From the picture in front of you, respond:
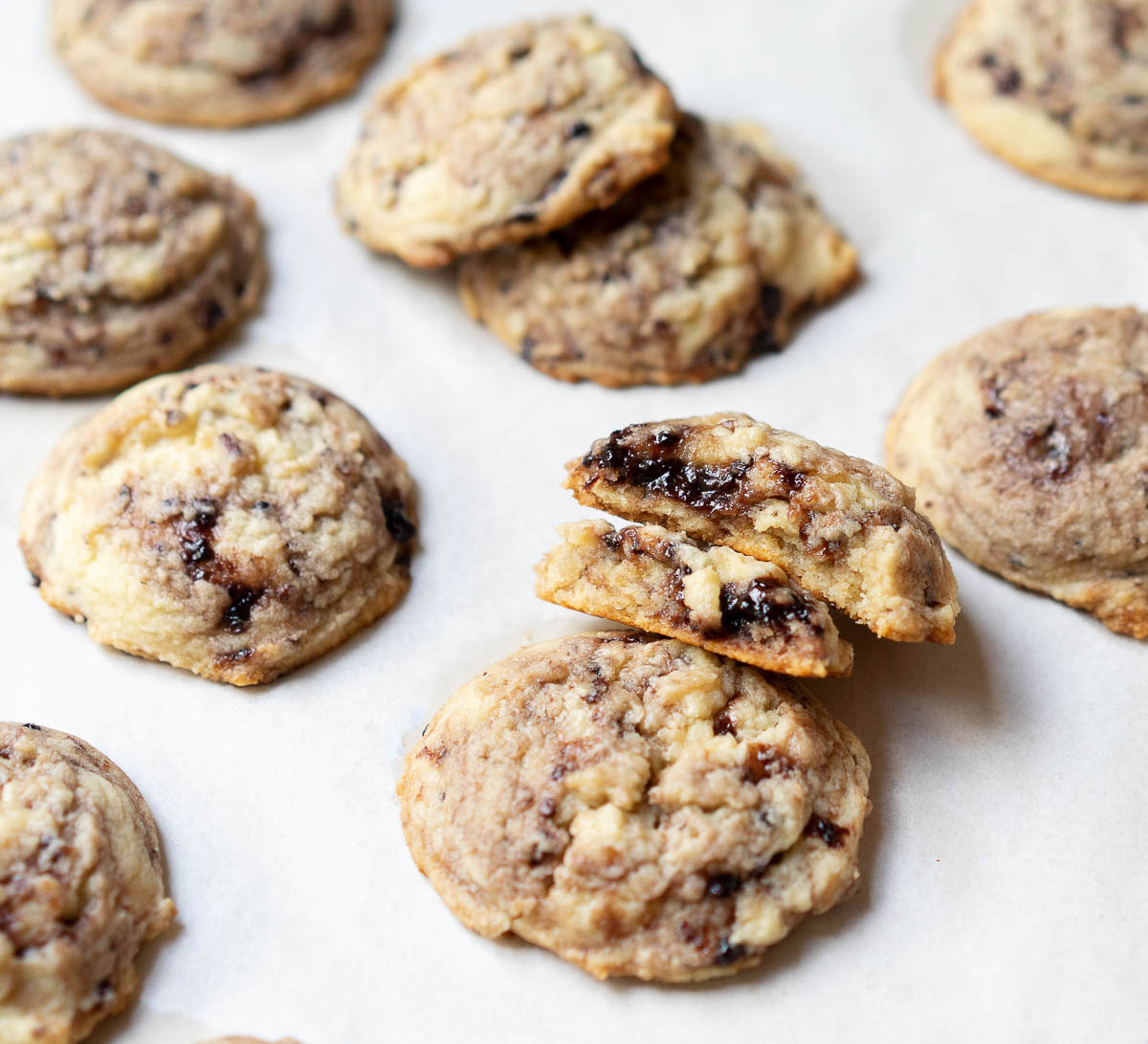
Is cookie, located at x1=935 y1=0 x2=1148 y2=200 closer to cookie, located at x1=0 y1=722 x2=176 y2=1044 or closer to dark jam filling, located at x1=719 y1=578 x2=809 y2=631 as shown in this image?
dark jam filling, located at x1=719 y1=578 x2=809 y2=631

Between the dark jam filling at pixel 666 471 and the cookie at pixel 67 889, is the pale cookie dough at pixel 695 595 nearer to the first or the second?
the dark jam filling at pixel 666 471

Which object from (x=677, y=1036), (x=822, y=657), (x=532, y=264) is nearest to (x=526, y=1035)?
(x=677, y=1036)

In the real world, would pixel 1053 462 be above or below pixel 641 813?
above

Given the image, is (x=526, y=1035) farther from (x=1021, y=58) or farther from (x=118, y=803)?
(x=1021, y=58)

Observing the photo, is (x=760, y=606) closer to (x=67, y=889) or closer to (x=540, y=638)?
(x=540, y=638)

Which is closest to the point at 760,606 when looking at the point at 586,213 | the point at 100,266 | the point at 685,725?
the point at 685,725

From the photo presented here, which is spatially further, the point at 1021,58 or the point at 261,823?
the point at 1021,58

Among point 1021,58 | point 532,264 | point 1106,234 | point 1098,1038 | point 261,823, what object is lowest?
point 261,823
